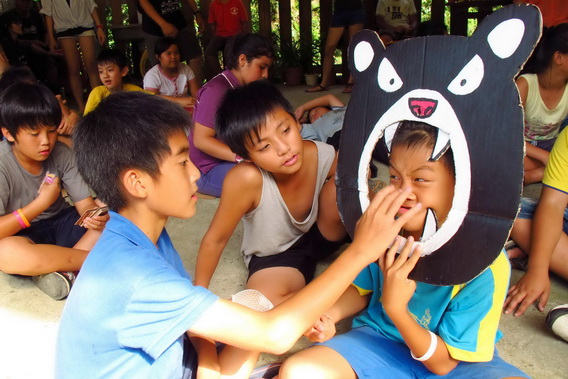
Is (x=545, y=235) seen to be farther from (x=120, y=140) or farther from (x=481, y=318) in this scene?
(x=120, y=140)

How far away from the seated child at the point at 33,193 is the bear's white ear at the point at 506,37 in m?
1.48

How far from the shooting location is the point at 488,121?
1.07 meters

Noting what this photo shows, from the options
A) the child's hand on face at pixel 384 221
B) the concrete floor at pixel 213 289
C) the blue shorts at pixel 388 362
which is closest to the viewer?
the child's hand on face at pixel 384 221

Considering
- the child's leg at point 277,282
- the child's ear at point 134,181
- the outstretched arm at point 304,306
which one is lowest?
the child's leg at point 277,282

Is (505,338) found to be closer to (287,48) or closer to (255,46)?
(255,46)

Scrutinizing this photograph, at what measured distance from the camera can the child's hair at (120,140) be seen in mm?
1185

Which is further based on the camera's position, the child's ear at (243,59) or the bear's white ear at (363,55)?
the child's ear at (243,59)

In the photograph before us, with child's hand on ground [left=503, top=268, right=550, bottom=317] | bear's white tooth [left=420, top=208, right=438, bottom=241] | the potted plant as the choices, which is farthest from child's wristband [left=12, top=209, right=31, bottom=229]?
the potted plant

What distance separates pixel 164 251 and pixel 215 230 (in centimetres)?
45

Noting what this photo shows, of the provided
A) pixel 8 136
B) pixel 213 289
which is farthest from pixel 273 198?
pixel 8 136

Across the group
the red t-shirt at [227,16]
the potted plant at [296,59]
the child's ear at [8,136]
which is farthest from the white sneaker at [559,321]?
the potted plant at [296,59]

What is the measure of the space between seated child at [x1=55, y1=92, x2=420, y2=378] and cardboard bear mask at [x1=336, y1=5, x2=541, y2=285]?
0.13 meters

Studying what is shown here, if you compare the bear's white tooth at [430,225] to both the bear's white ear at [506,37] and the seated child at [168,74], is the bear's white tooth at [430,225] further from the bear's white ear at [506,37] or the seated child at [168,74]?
the seated child at [168,74]

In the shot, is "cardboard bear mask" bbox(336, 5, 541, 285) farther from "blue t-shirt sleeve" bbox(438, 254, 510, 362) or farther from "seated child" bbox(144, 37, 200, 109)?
"seated child" bbox(144, 37, 200, 109)
